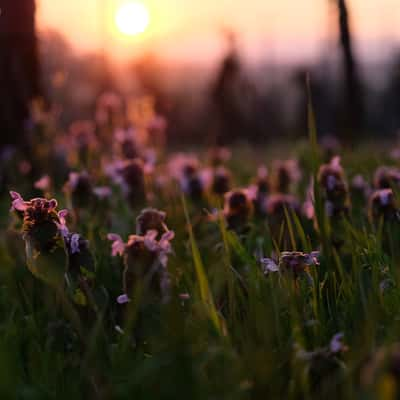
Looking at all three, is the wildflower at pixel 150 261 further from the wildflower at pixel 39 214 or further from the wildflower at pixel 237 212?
the wildflower at pixel 237 212

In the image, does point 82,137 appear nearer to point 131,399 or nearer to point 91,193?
point 91,193

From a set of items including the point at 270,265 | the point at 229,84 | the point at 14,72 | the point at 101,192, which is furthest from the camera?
the point at 229,84

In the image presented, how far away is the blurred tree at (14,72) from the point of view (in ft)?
21.1

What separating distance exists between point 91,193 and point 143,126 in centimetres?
286

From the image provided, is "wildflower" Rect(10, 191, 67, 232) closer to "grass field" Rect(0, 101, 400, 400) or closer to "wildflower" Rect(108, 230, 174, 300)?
"grass field" Rect(0, 101, 400, 400)

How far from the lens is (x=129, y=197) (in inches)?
153

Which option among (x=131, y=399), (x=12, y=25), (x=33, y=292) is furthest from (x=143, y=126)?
(x=131, y=399)

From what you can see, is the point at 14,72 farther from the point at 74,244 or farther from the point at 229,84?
the point at 229,84

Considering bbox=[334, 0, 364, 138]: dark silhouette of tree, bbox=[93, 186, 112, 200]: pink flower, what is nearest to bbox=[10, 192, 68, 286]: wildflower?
bbox=[93, 186, 112, 200]: pink flower

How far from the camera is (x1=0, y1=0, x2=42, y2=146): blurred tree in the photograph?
6.43 meters

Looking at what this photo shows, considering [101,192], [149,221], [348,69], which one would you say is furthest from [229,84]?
[149,221]

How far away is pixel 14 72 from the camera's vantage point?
637 cm

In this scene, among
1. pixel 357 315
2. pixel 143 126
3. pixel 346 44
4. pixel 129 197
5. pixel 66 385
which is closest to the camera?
pixel 66 385

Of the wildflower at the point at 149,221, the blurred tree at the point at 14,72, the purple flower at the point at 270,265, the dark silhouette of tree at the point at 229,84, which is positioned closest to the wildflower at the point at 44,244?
the wildflower at the point at 149,221
